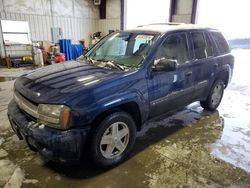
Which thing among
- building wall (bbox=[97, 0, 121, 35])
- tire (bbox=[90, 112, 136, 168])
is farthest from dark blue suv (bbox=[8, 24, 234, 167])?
building wall (bbox=[97, 0, 121, 35])

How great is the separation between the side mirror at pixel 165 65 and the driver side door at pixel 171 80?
3 cm

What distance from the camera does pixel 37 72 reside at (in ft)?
8.91

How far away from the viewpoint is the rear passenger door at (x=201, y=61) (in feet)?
10.9

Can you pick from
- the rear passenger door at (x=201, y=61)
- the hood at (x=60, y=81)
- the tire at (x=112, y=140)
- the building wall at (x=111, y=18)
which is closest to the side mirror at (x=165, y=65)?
the hood at (x=60, y=81)

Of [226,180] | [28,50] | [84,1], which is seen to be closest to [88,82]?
[226,180]

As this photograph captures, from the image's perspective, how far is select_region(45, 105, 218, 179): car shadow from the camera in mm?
2398

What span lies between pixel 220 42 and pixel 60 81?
10.3 ft

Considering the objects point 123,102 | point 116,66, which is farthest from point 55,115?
point 116,66

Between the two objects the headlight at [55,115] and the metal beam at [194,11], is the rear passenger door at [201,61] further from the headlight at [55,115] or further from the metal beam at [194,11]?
the metal beam at [194,11]

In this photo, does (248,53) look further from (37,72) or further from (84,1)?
(37,72)

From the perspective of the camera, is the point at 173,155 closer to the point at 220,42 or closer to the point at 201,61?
the point at 201,61

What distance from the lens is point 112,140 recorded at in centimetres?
240

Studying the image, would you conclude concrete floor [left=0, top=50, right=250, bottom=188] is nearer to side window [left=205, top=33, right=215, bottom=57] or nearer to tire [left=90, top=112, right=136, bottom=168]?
tire [left=90, top=112, right=136, bottom=168]

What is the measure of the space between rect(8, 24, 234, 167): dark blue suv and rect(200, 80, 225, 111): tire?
18.0 inches
